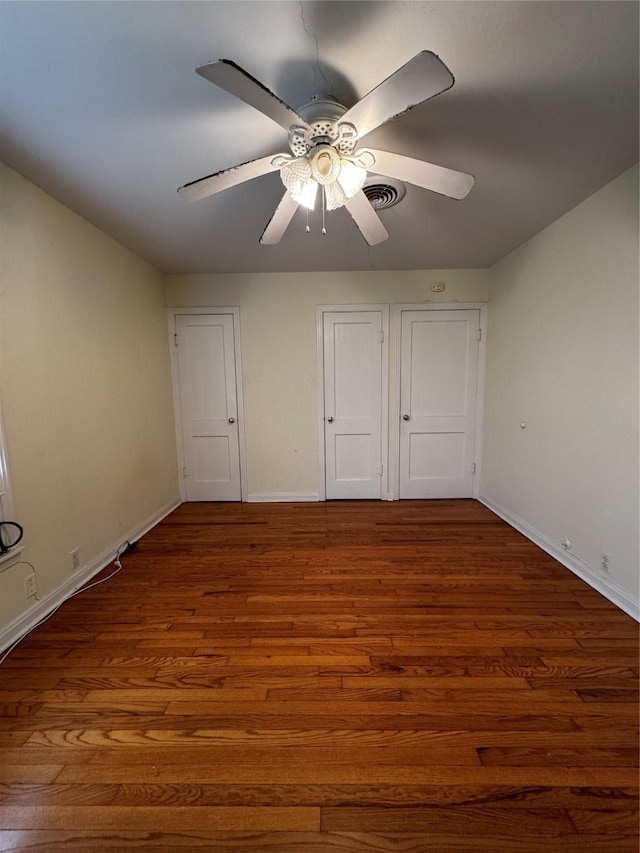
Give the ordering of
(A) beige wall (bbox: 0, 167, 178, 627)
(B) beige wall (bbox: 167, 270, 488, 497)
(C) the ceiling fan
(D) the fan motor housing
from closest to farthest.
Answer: (C) the ceiling fan → (D) the fan motor housing → (A) beige wall (bbox: 0, 167, 178, 627) → (B) beige wall (bbox: 167, 270, 488, 497)

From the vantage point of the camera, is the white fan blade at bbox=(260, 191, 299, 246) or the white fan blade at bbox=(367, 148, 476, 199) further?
the white fan blade at bbox=(260, 191, 299, 246)

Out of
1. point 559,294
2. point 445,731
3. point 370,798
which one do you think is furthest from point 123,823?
point 559,294

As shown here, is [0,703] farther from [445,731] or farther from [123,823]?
[445,731]

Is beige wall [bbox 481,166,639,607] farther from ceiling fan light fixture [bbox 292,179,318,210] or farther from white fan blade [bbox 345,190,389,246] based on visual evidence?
ceiling fan light fixture [bbox 292,179,318,210]

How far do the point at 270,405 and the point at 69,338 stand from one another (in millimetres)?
1742

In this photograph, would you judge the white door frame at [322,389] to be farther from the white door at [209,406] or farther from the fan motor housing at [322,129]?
the fan motor housing at [322,129]

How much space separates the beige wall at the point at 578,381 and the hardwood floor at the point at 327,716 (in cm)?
46

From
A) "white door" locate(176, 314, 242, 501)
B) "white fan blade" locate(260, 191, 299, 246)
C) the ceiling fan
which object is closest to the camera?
the ceiling fan

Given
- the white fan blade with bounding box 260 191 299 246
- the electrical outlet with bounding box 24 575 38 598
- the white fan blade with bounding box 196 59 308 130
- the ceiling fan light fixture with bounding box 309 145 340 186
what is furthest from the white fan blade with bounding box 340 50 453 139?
the electrical outlet with bounding box 24 575 38 598

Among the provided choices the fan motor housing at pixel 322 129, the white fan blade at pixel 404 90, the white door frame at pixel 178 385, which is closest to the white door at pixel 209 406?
the white door frame at pixel 178 385

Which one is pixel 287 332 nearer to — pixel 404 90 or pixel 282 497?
pixel 282 497

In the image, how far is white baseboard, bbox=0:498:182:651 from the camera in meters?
1.55

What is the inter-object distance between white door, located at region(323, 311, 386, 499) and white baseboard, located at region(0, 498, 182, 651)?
1915 mm

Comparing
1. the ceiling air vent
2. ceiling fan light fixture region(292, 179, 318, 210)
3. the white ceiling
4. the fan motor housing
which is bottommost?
ceiling fan light fixture region(292, 179, 318, 210)
